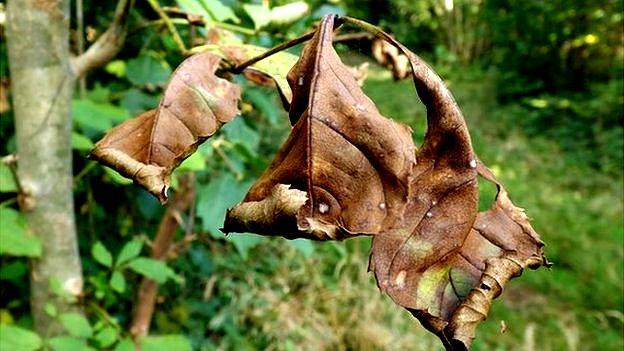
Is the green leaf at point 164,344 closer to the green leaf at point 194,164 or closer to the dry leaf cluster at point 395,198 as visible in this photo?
the green leaf at point 194,164

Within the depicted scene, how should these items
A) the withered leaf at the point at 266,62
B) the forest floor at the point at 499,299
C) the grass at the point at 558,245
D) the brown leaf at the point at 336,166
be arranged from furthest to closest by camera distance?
the grass at the point at 558,245 → the forest floor at the point at 499,299 → the withered leaf at the point at 266,62 → the brown leaf at the point at 336,166

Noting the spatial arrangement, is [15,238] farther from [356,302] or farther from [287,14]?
[356,302]

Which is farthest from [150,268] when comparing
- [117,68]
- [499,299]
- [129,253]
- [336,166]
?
[499,299]

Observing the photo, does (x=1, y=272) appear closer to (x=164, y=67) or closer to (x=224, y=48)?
(x=164, y=67)

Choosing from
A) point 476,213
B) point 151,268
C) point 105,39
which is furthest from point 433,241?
point 151,268

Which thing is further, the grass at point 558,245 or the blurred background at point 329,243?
the grass at point 558,245

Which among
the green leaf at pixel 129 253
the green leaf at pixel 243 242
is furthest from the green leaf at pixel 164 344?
the green leaf at pixel 243 242
